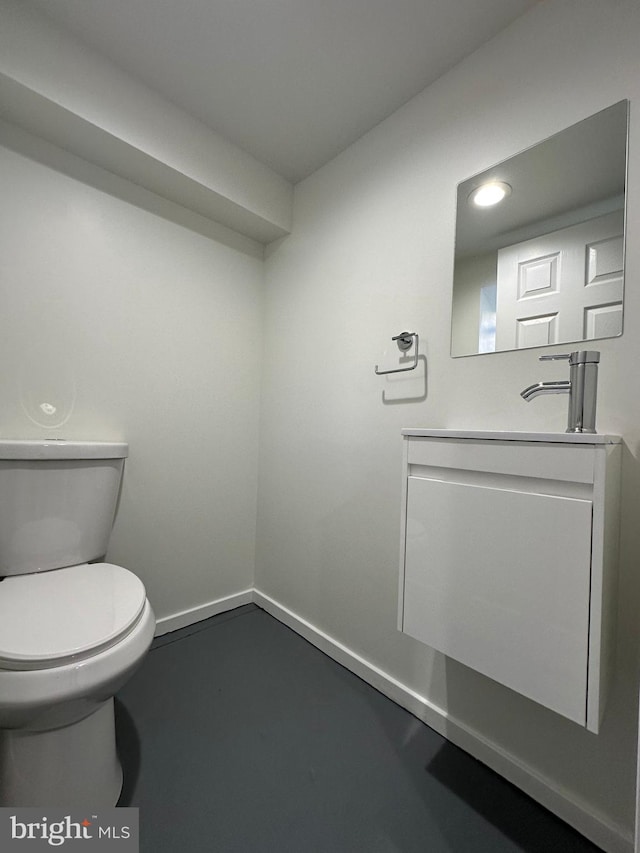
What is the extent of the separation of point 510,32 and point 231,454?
5.96 ft

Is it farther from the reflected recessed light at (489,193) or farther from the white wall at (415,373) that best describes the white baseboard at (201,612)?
the reflected recessed light at (489,193)

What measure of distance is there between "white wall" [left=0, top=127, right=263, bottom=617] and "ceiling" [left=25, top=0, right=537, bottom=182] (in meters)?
0.41

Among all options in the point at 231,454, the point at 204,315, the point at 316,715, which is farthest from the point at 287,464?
the point at 316,715

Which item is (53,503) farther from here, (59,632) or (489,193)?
(489,193)

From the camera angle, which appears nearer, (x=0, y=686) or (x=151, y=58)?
(x=0, y=686)

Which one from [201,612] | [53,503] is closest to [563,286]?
[53,503]

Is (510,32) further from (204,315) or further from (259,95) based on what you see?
(204,315)

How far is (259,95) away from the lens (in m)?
1.35

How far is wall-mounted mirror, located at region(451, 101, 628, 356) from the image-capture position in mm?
905

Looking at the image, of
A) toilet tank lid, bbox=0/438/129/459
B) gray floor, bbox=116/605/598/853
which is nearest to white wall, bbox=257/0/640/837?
gray floor, bbox=116/605/598/853

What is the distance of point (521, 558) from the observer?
2.63 feet

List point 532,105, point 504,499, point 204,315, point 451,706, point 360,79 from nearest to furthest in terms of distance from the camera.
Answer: point 504,499 → point 532,105 → point 451,706 → point 360,79 → point 204,315

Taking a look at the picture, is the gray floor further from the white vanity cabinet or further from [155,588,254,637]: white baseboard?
the white vanity cabinet
